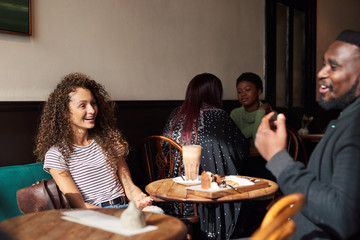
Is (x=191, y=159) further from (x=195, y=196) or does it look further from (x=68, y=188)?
(x=68, y=188)

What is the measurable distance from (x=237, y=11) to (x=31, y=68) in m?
2.74

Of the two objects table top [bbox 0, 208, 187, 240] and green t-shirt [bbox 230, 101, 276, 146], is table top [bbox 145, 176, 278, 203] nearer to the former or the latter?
table top [bbox 0, 208, 187, 240]

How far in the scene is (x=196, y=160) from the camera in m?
2.05

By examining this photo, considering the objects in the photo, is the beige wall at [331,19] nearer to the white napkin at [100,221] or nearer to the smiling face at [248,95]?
the smiling face at [248,95]

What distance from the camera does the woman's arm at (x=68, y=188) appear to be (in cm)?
199

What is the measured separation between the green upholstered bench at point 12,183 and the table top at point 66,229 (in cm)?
68

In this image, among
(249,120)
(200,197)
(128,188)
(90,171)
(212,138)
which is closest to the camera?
(200,197)

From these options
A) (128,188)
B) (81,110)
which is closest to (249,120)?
(128,188)

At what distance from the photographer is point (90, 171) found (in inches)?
86.2

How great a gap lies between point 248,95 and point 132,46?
1384 millimetres

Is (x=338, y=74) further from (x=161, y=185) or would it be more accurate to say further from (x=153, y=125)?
(x=153, y=125)

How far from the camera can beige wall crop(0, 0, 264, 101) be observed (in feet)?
7.98

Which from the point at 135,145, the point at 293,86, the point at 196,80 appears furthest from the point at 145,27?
the point at 293,86

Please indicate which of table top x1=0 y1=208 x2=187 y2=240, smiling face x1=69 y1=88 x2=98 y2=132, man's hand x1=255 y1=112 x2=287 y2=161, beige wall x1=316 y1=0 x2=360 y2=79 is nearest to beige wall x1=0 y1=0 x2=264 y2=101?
smiling face x1=69 y1=88 x2=98 y2=132
